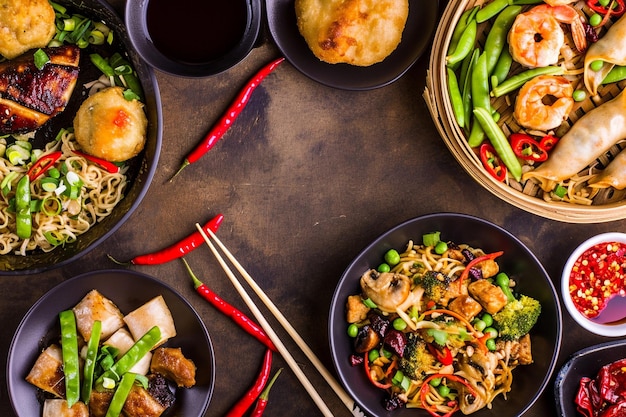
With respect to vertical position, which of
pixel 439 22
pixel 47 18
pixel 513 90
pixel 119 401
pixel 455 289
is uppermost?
pixel 47 18

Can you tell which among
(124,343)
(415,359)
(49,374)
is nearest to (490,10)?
(415,359)

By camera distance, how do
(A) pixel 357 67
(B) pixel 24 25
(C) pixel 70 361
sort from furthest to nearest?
1. (A) pixel 357 67
2. (C) pixel 70 361
3. (B) pixel 24 25

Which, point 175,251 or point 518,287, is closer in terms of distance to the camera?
point 175,251

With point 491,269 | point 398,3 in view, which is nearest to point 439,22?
point 398,3

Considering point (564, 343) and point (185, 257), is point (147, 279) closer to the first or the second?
point (185, 257)

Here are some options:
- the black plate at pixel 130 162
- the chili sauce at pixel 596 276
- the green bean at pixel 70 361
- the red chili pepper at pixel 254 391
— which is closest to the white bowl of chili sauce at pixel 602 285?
the chili sauce at pixel 596 276

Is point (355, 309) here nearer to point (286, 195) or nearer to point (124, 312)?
point (286, 195)
